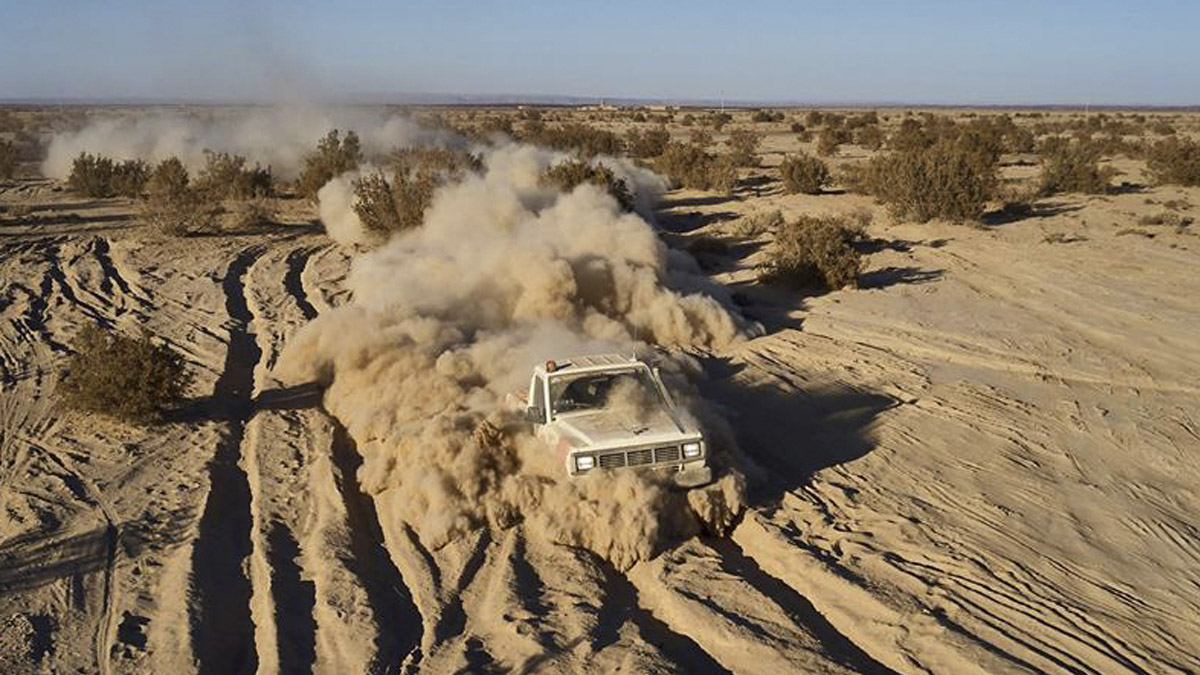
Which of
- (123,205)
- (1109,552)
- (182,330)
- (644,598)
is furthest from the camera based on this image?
(123,205)

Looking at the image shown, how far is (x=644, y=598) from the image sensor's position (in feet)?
28.3

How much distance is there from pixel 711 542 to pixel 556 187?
1786 cm

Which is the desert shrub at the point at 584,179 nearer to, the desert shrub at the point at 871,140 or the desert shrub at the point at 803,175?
the desert shrub at the point at 803,175

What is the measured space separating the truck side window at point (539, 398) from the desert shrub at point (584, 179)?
53.3ft

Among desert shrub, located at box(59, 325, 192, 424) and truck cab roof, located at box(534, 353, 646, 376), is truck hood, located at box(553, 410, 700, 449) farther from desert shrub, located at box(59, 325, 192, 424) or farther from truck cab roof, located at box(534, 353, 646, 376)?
desert shrub, located at box(59, 325, 192, 424)

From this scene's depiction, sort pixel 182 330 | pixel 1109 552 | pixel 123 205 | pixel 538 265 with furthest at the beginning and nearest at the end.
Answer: pixel 123 205, pixel 182 330, pixel 538 265, pixel 1109 552

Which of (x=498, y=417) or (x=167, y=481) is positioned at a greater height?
(x=498, y=417)

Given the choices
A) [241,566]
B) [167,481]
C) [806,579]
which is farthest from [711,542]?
[167,481]

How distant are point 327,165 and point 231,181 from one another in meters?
3.23

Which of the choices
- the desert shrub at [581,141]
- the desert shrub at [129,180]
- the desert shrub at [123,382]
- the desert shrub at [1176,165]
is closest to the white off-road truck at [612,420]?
the desert shrub at [123,382]

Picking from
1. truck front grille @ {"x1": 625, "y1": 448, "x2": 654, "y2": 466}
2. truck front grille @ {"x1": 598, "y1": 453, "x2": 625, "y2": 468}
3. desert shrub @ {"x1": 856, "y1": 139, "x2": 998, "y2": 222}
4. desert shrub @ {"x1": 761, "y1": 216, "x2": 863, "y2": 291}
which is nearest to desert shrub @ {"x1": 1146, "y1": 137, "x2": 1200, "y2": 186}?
desert shrub @ {"x1": 856, "y1": 139, "x2": 998, "y2": 222}

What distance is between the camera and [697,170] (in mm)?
37125

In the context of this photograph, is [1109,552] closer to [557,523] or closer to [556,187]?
[557,523]

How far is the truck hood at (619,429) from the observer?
31.2 feet
